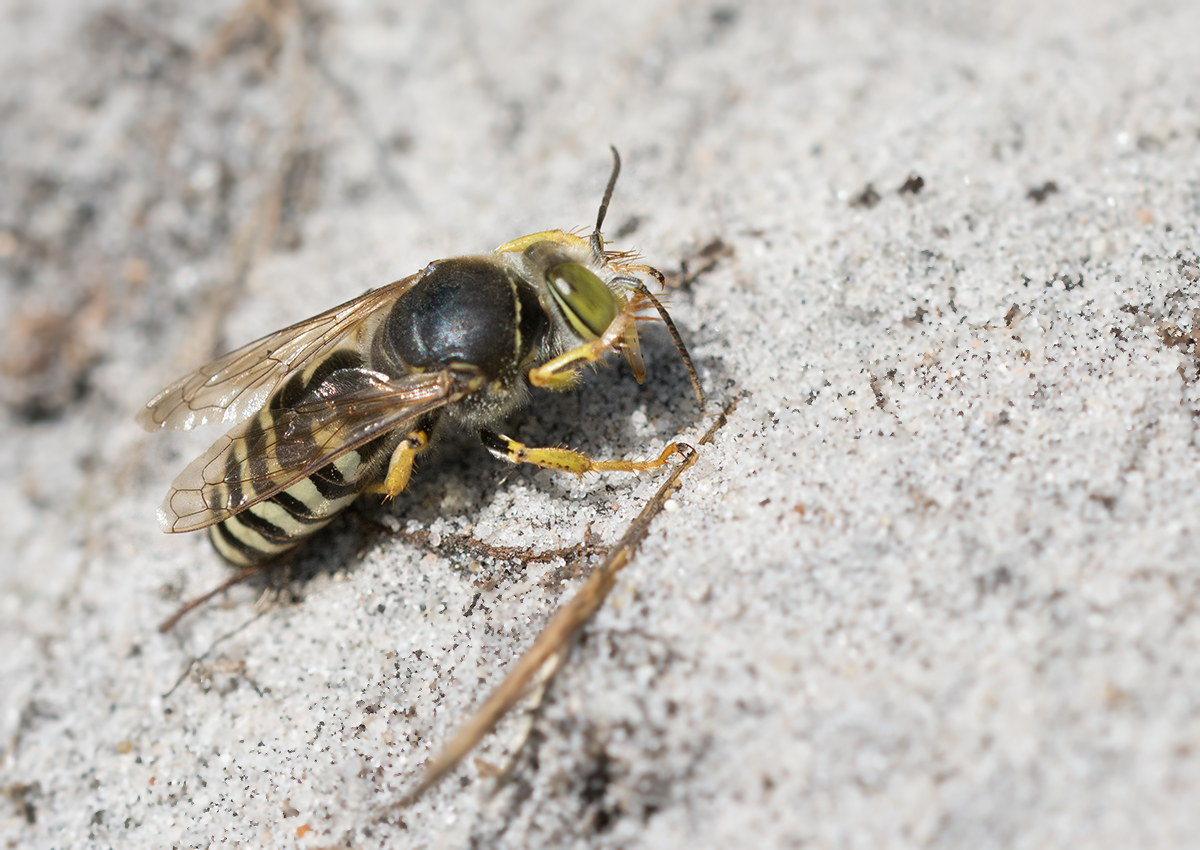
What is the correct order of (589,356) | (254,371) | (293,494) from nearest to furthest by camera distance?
(589,356) → (293,494) → (254,371)

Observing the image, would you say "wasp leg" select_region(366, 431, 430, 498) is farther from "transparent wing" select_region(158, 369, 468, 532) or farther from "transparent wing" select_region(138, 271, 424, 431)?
"transparent wing" select_region(138, 271, 424, 431)

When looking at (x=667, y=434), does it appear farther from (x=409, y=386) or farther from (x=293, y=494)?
(x=293, y=494)

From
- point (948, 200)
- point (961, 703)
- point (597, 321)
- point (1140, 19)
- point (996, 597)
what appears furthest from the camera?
point (1140, 19)

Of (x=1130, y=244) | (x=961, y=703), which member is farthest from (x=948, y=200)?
(x=961, y=703)

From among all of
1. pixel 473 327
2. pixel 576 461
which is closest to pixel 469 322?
pixel 473 327

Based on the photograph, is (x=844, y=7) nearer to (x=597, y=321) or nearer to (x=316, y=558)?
(x=597, y=321)

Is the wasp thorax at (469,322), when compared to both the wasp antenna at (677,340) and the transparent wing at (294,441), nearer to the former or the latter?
the transparent wing at (294,441)

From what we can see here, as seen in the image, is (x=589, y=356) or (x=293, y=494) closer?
(x=589, y=356)

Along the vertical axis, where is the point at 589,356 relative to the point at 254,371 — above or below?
below
